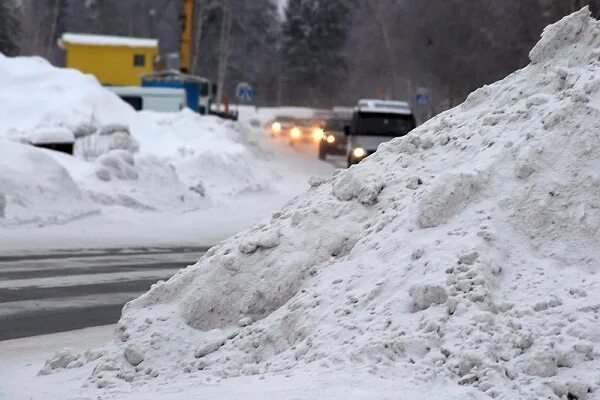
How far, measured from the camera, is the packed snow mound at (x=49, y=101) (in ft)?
100

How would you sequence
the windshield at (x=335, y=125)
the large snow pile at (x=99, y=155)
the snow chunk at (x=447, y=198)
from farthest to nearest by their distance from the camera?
the windshield at (x=335, y=125) < the large snow pile at (x=99, y=155) < the snow chunk at (x=447, y=198)

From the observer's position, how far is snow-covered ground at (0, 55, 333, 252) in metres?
19.3

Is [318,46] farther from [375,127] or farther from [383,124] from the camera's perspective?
[375,127]

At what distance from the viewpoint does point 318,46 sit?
3875 inches

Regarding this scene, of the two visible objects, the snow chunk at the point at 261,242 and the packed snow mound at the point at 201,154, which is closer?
the snow chunk at the point at 261,242

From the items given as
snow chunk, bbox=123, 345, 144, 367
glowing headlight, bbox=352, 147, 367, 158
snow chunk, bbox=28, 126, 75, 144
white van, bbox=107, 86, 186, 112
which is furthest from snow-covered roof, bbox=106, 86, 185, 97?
snow chunk, bbox=123, 345, 144, 367

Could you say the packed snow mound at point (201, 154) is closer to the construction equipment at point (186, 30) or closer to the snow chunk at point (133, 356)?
the construction equipment at point (186, 30)

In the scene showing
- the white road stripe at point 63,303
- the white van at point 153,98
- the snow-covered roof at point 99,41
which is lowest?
the white road stripe at point 63,303

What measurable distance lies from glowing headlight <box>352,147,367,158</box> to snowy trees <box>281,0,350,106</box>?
226 feet

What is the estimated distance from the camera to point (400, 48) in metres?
64.8

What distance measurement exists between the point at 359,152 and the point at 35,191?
34.8ft

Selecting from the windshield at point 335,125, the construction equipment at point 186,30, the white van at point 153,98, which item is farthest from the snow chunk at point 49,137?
the construction equipment at point 186,30

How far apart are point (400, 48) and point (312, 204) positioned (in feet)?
189

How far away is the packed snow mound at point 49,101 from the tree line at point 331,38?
15396mm
